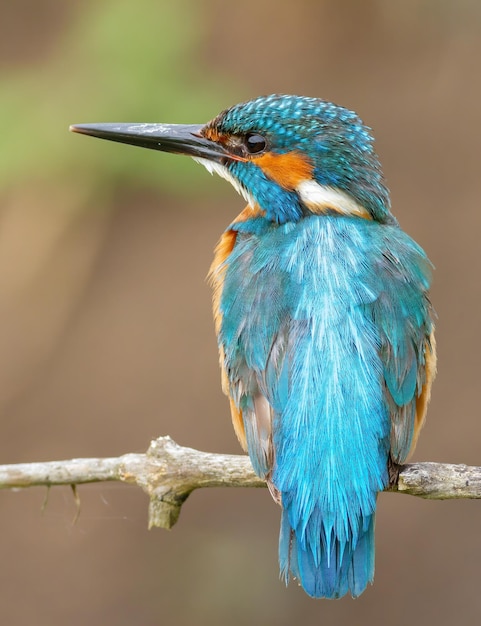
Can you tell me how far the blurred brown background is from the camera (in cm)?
495

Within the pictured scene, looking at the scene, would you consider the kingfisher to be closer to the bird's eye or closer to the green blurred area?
the bird's eye

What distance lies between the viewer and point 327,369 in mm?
2529

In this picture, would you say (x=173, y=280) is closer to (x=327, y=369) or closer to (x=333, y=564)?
(x=327, y=369)

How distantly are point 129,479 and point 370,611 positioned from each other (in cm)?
292

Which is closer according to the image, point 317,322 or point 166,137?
point 317,322

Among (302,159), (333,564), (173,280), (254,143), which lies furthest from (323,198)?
(173,280)

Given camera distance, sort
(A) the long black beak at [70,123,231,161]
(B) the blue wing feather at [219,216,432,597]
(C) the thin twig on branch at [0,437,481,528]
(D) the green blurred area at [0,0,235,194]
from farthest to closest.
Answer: (D) the green blurred area at [0,0,235,194], (A) the long black beak at [70,123,231,161], (C) the thin twig on branch at [0,437,481,528], (B) the blue wing feather at [219,216,432,597]

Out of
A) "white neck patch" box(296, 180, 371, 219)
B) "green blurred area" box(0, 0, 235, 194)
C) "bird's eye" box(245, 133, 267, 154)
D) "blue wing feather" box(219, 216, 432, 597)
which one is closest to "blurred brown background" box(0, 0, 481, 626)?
"green blurred area" box(0, 0, 235, 194)

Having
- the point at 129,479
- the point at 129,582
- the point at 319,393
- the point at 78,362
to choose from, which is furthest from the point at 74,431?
the point at 319,393

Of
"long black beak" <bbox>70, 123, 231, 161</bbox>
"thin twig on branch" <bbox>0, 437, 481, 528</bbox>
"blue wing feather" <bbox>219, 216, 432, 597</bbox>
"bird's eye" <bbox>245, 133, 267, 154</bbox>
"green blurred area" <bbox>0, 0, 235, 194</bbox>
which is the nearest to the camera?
"blue wing feather" <bbox>219, 216, 432, 597</bbox>

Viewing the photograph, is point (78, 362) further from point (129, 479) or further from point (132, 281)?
point (129, 479)

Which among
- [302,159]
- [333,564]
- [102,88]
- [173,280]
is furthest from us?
[173,280]

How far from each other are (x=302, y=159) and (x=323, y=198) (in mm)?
129

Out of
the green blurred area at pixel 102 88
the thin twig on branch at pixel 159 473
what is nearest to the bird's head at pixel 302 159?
the thin twig on branch at pixel 159 473
